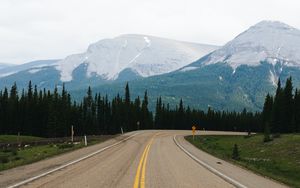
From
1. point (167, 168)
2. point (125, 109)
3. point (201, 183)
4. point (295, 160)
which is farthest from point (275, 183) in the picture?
point (125, 109)

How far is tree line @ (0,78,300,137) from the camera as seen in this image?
10325 cm

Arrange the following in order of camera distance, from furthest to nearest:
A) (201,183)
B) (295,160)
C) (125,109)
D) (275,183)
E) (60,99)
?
(125,109), (60,99), (295,160), (275,183), (201,183)

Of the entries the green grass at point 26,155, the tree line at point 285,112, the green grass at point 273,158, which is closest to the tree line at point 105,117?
the tree line at point 285,112

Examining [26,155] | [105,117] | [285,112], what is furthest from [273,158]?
[105,117]

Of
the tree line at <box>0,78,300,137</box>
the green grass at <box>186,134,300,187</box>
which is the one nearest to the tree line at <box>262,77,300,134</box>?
the tree line at <box>0,78,300,137</box>

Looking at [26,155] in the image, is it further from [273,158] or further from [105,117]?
[105,117]

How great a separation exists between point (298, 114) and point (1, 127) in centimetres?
6690

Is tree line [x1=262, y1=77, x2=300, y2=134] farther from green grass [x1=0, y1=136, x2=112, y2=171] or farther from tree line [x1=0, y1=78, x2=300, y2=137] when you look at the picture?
green grass [x1=0, y1=136, x2=112, y2=171]

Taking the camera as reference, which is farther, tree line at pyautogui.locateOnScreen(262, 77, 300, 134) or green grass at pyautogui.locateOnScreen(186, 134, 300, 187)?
tree line at pyautogui.locateOnScreen(262, 77, 300, 134)

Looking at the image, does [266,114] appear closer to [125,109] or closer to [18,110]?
[125,109]

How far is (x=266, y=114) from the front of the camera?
4616 inches

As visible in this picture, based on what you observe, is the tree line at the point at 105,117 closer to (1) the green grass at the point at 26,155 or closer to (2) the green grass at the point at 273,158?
(2) the green grass at the point at 273,158

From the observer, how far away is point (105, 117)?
488 ft

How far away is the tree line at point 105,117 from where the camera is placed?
103250 millimetres
